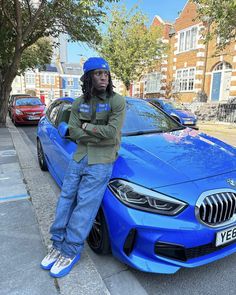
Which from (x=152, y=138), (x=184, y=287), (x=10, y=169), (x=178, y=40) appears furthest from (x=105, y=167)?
(x=178, y=40)

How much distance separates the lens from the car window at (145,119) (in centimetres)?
352

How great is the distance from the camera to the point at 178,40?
82.7 ft

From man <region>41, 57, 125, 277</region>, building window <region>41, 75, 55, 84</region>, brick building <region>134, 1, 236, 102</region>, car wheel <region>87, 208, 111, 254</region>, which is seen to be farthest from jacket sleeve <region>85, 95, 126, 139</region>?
building window <region>41, 75, 55, 84</region>

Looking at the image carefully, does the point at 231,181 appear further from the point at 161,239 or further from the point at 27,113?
the point at 27,113

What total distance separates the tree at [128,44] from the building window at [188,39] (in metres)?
2.50

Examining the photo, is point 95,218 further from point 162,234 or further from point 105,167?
point 162,234

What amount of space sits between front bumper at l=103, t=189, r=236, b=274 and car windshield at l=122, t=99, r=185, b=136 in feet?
4.77

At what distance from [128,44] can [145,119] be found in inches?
811

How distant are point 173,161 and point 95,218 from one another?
941 mm

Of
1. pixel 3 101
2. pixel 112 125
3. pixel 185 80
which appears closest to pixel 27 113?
pixel 3 101

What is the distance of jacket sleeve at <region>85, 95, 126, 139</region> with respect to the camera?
2.30 metres

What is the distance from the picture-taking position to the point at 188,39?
78.7 ft

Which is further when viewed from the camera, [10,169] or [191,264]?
[10,169]

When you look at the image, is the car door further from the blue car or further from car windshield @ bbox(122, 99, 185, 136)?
the blue car
